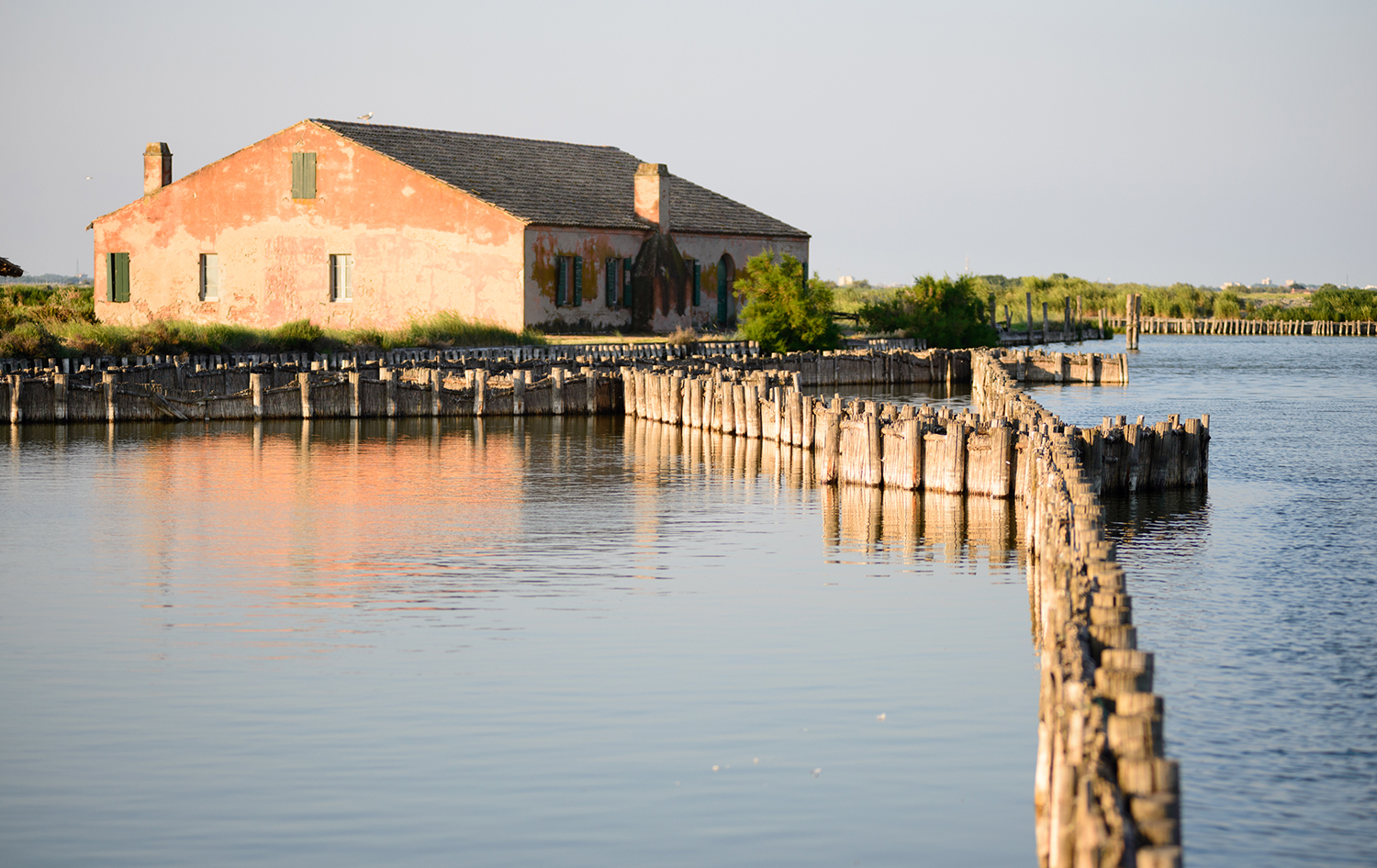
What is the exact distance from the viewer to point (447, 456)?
25156mm

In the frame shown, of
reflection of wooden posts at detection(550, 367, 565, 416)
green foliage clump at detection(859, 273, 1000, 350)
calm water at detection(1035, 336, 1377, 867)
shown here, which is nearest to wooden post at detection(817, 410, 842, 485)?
calm water at detection(1035, 336, 1377, 867)

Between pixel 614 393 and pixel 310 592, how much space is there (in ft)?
63.3

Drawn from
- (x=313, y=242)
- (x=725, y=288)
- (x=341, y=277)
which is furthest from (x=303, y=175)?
(x=725, y=288)

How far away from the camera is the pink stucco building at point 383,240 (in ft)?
141

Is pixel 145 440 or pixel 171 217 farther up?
pixel 171 217

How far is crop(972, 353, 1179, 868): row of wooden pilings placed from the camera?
6.19m

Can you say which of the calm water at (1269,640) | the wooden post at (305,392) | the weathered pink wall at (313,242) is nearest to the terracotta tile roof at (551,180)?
Answer: the weathered pink wall at (313,242)

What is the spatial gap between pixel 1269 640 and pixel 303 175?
36616 millimetres

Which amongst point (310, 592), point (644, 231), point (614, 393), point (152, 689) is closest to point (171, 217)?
point (644, 231)

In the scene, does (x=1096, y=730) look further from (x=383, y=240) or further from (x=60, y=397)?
(x=383, y=240)

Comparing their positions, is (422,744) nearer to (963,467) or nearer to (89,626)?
(89,626)

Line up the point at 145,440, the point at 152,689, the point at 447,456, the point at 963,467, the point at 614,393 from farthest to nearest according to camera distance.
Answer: the point at 614,393
the point at 145,440
the point at 447,456
the point at 963,467
the point at 152,689

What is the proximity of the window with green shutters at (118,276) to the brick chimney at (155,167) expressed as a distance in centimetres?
229

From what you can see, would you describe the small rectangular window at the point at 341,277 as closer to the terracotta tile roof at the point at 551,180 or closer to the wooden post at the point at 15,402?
the terracotta tile roof at the point at 551,180
